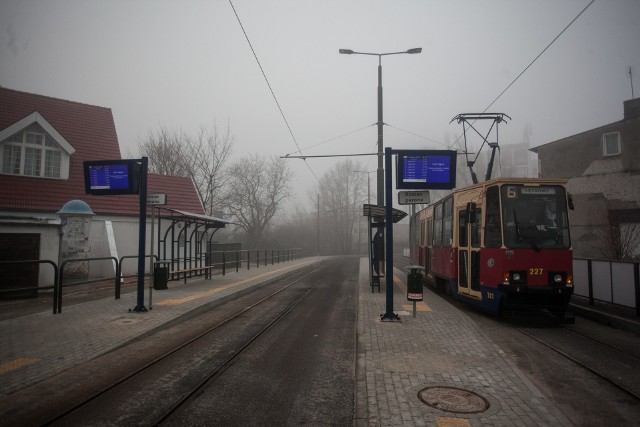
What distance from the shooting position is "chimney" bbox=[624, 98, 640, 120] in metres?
24.4

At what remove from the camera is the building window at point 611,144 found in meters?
25.1

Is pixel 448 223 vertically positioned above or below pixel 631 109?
below

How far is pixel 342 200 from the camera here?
6412 cm

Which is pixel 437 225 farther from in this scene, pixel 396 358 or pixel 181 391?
pixel 181 391

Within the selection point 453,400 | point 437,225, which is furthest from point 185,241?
point 453,400

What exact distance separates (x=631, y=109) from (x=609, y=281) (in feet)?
62.6

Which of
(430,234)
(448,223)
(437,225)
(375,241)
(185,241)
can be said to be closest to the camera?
(448,223)

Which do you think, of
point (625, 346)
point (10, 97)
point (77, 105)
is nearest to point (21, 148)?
point (10, 97)

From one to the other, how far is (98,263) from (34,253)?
229 inches

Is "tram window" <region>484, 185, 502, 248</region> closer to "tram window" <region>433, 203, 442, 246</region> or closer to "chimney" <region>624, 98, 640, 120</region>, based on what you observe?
"tram window" <region>433, 203, 442, 246</region>

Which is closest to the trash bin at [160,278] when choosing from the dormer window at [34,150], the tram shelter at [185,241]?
the tram shelter at [185,241]

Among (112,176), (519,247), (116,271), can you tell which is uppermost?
(112,176)

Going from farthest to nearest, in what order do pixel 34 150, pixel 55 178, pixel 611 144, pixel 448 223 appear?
pixel 611 144 → pixel 55 178 → pixel 34 150 → pixel 448 223

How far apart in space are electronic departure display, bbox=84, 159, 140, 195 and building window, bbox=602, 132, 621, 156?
2674 cm
